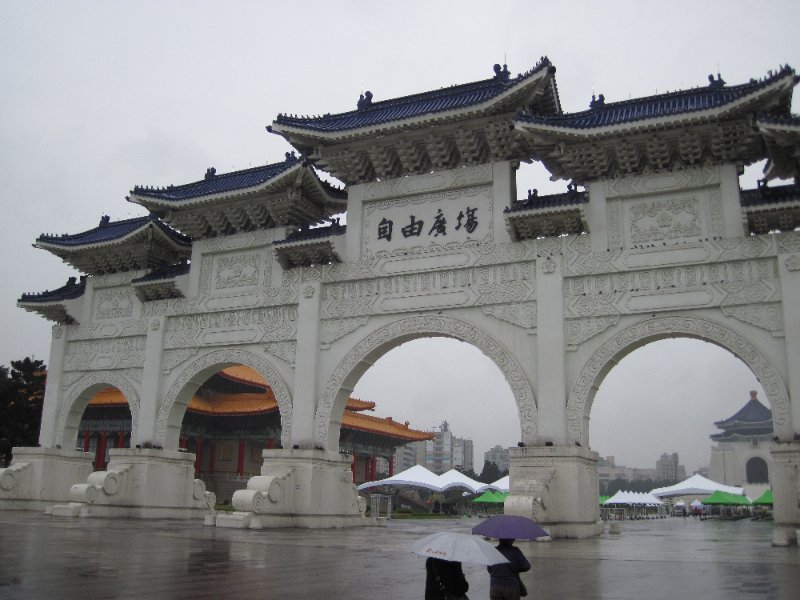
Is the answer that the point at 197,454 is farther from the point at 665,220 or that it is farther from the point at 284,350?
the point at 665,220

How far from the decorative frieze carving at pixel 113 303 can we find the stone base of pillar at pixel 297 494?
622cm

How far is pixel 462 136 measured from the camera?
49.6 feet

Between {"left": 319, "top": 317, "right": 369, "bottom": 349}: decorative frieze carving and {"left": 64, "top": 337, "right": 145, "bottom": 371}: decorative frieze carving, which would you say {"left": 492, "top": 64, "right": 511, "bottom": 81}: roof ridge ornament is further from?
{"left": 64, "top": 337, "right": 145, "bottom": 371}: decorative frieze carving

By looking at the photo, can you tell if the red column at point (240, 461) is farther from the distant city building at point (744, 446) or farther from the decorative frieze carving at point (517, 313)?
the distant city building at point (744, 446)

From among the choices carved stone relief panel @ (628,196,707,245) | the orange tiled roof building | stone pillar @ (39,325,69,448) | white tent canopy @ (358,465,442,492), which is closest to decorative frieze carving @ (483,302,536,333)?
carved stone relief panel @ (628,196,707,245)

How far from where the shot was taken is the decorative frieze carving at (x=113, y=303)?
19453mm

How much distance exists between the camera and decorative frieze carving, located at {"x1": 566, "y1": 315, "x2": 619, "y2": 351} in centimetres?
1368

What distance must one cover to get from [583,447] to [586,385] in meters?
1.08

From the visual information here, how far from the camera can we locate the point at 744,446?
64.8 meters

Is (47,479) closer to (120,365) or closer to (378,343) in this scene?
(120,365)

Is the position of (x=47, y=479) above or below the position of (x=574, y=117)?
below

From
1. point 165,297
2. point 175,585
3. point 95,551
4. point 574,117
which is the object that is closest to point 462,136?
point 574,117

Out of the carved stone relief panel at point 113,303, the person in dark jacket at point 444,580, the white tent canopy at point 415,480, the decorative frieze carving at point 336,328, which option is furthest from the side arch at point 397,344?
the white tent canopy at point 415,480

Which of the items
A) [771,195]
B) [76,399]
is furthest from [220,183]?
[771,195]
